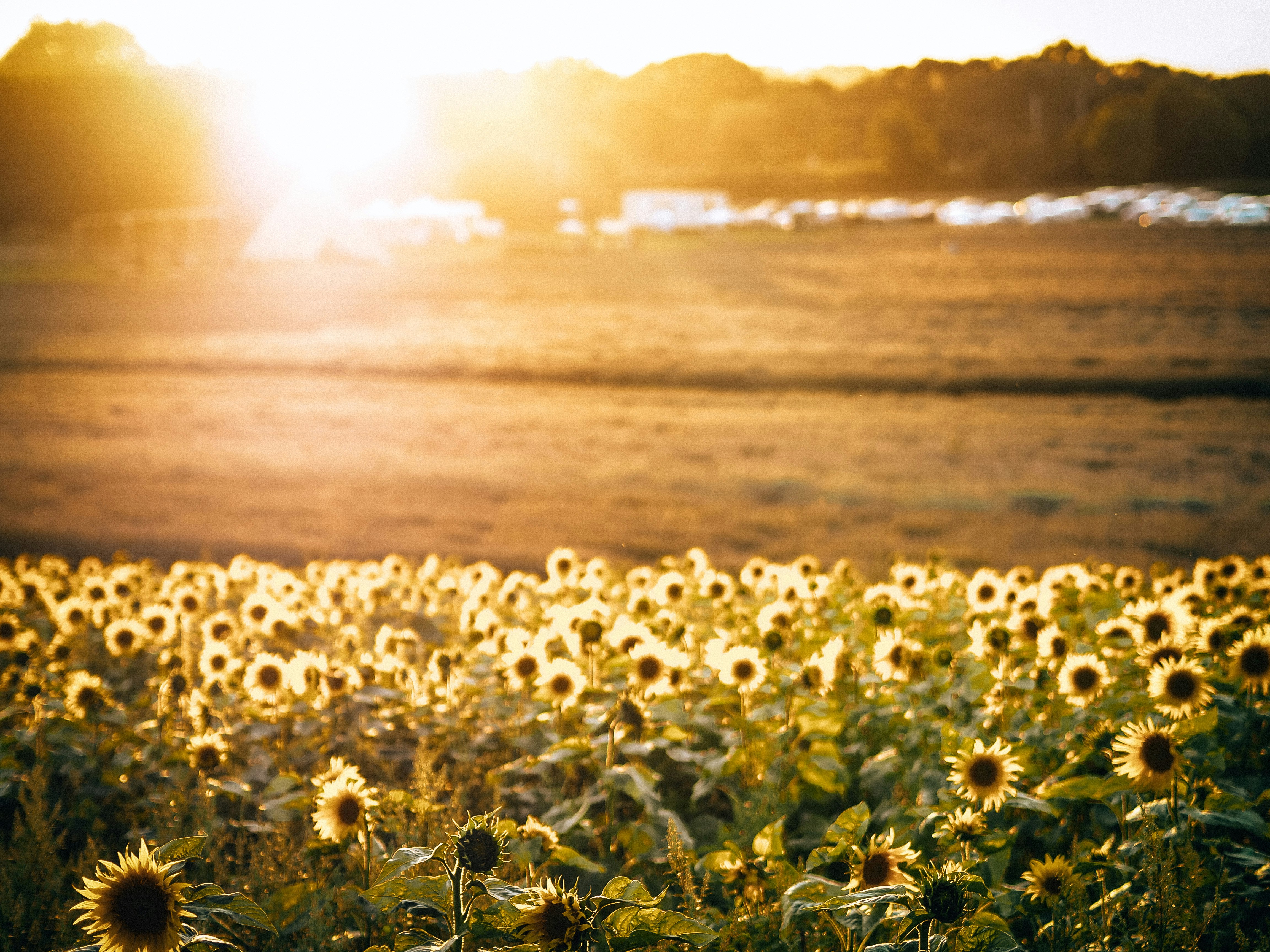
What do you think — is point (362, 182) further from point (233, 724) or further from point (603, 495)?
point (233, 724)

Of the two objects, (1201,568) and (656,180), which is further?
(656,180)

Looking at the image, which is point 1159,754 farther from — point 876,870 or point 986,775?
point 876,870

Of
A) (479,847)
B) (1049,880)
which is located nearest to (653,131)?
(1049,880)

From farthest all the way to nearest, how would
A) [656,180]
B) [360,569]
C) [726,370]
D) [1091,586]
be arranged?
[656,180] < [726,370] < [360,569] < [1091,586]

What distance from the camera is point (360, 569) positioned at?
436cm

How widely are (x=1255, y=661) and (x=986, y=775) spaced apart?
780 mm

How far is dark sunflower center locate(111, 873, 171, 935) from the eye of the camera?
135cm

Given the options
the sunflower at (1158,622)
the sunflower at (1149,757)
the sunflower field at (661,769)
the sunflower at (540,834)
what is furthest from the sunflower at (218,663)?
the sunflower at (1158,622)

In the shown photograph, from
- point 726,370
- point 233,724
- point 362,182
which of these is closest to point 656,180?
point 362,182

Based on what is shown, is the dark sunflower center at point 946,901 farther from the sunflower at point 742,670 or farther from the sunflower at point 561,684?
the sunflower at point 561,684

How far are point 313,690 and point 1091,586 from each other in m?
2.45

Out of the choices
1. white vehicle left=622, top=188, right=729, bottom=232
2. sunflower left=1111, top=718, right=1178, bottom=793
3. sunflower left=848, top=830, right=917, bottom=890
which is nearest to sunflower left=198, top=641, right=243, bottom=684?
sunflower left=848, top=830, right=917, bottom=890

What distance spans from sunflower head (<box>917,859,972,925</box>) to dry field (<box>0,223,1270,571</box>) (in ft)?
13.0

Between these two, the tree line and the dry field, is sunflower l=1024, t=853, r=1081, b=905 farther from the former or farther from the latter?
the tree line
